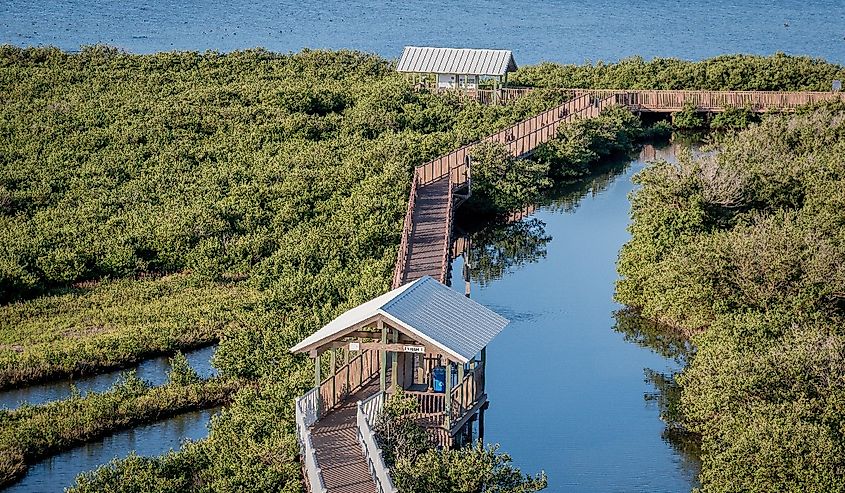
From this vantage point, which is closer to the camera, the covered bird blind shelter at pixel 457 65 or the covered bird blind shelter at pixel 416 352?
the covered bird blind shelter at pixel 416 352

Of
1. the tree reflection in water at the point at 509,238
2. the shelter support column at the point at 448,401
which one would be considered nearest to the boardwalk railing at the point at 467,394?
the shelter support column at the point at 448,401

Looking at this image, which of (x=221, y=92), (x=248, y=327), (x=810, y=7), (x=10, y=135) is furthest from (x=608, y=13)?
(x=248, y=327)

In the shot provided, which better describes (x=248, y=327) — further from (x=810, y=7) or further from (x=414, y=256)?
(x=810, y=7)

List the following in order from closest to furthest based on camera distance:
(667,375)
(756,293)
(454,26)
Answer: (756,293) → (667,375) → (454,26)

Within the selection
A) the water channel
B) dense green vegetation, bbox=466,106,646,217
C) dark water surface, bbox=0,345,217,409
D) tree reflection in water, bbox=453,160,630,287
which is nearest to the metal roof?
dense green vegetation, bbox=466,106,646,217

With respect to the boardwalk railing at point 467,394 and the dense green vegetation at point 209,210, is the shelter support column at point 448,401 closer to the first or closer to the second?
the boardwalk railing at point 467,394

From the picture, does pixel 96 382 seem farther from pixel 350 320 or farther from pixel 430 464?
pixel 430 464

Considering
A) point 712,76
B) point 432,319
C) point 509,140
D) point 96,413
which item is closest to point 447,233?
point 96,413

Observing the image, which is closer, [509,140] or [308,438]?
[308,438]
